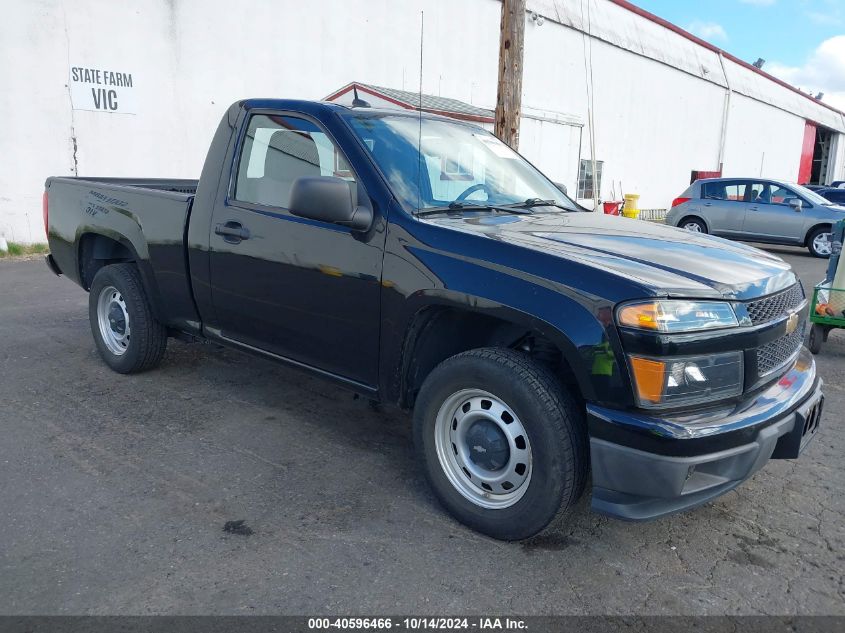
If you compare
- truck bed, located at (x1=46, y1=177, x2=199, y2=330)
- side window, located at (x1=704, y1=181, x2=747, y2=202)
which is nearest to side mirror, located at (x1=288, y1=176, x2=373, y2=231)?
truck bed, located at (x1=46, y1=177, x2=199, y2=330)

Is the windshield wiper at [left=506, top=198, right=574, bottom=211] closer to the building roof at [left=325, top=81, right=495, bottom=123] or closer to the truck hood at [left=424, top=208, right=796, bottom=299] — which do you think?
the truck hood at [left=424, top=208, right=796, bottom=299]

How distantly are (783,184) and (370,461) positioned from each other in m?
14.0

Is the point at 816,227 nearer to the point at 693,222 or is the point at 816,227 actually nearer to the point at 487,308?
the point at 693,222

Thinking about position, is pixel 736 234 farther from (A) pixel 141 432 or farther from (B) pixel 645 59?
(A) pixel 141 432

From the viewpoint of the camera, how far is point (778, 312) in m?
3.06

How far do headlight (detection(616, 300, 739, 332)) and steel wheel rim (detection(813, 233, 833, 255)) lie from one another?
1367cm

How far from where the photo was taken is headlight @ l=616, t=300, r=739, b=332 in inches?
102

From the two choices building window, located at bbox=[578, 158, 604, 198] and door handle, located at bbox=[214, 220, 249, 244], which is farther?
building window, located at bbox=[578, 158, 604, 198]

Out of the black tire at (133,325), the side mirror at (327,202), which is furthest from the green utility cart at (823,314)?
the black tire at (133,325)

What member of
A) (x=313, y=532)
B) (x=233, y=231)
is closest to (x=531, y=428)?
(x=313, y=532)

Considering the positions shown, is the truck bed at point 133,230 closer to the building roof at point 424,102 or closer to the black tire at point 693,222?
the building roof at point 424,102

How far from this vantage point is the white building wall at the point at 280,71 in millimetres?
10750

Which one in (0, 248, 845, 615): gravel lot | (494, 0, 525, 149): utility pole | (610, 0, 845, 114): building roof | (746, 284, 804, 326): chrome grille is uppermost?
(610, 0, 845, 114): building roof

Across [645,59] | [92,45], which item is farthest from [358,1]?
[645,59]
